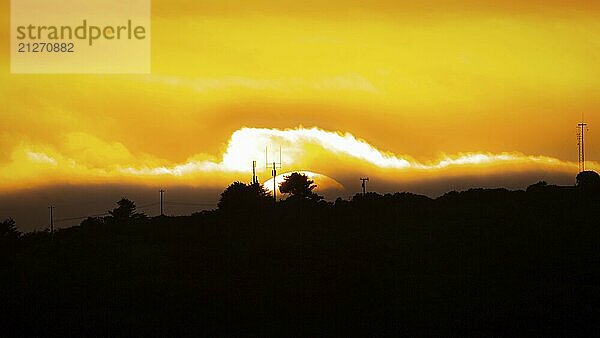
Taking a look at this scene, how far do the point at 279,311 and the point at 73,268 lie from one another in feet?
111

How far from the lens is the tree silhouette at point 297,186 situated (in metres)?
183

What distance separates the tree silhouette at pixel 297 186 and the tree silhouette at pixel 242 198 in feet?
43.3

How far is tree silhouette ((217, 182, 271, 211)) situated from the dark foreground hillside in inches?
424

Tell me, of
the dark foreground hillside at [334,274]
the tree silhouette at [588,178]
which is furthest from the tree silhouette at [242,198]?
the tree silhouette at [588,178]

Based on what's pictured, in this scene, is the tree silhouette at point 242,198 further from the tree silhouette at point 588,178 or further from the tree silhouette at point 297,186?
the tree silhouette at point 588,178

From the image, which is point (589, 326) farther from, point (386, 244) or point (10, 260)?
point (10, 260)

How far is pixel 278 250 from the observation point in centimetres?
11662

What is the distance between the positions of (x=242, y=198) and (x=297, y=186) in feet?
76.8

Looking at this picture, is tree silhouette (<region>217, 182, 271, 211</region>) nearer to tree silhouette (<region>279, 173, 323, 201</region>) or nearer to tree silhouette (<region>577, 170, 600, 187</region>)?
tree silhouette (<region>279, 173, 323, 201</region>)

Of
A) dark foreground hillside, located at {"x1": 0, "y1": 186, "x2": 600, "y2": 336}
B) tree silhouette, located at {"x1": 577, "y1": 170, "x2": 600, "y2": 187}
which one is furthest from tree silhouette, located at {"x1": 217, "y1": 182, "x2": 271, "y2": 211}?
tree silhouette, located at {"x1": 577, "y1": 170, "x2": 600, "y2": 187}

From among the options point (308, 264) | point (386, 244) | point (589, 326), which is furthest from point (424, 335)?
point (386, 244)

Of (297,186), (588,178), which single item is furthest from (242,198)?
(588,178)

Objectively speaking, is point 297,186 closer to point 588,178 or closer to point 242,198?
point 242,198

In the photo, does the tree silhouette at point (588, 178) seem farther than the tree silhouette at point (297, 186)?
No
